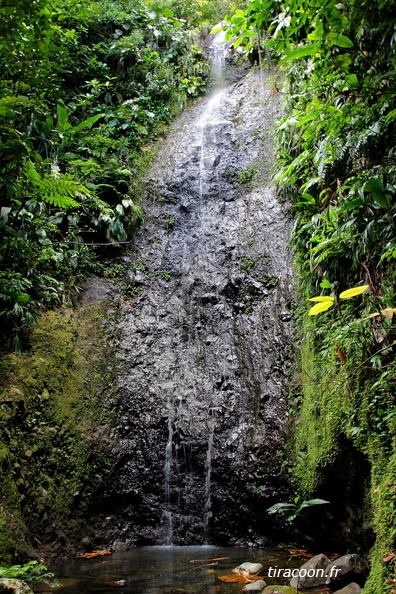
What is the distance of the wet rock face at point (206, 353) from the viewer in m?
4.86

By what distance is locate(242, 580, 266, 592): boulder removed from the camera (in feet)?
10.3

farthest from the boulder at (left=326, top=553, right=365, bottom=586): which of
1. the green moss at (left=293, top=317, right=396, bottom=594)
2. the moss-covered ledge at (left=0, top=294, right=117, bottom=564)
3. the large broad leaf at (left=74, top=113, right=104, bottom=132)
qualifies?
the large broad leaf at (left=74, top=113, right=104, bottom=132)

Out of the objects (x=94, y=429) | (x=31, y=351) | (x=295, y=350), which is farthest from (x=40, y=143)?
(x=295, y=350)

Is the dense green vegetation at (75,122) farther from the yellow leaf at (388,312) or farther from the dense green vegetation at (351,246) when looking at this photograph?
the yellow leaf at (388,312)

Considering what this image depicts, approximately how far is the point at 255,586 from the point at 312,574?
497mm

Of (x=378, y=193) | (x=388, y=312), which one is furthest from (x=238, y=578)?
(x=378, y=193)

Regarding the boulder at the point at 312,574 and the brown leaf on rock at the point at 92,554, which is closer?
the boulder at the point at 312,574

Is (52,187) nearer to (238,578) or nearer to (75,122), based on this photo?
(238,578)

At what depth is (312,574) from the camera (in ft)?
10.8

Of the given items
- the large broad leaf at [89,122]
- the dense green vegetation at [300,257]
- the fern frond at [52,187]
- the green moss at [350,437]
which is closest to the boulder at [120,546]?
the dense green vegetation at [300,257]

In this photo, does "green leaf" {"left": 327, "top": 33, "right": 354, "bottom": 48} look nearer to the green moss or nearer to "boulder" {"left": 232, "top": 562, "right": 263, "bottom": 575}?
the green moss

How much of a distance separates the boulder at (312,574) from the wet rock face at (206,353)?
46.9 inches

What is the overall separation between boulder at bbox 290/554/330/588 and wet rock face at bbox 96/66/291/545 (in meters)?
A: 1.19

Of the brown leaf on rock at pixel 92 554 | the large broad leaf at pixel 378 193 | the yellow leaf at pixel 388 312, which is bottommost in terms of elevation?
the brown leaf on rock at pixel 92 554
